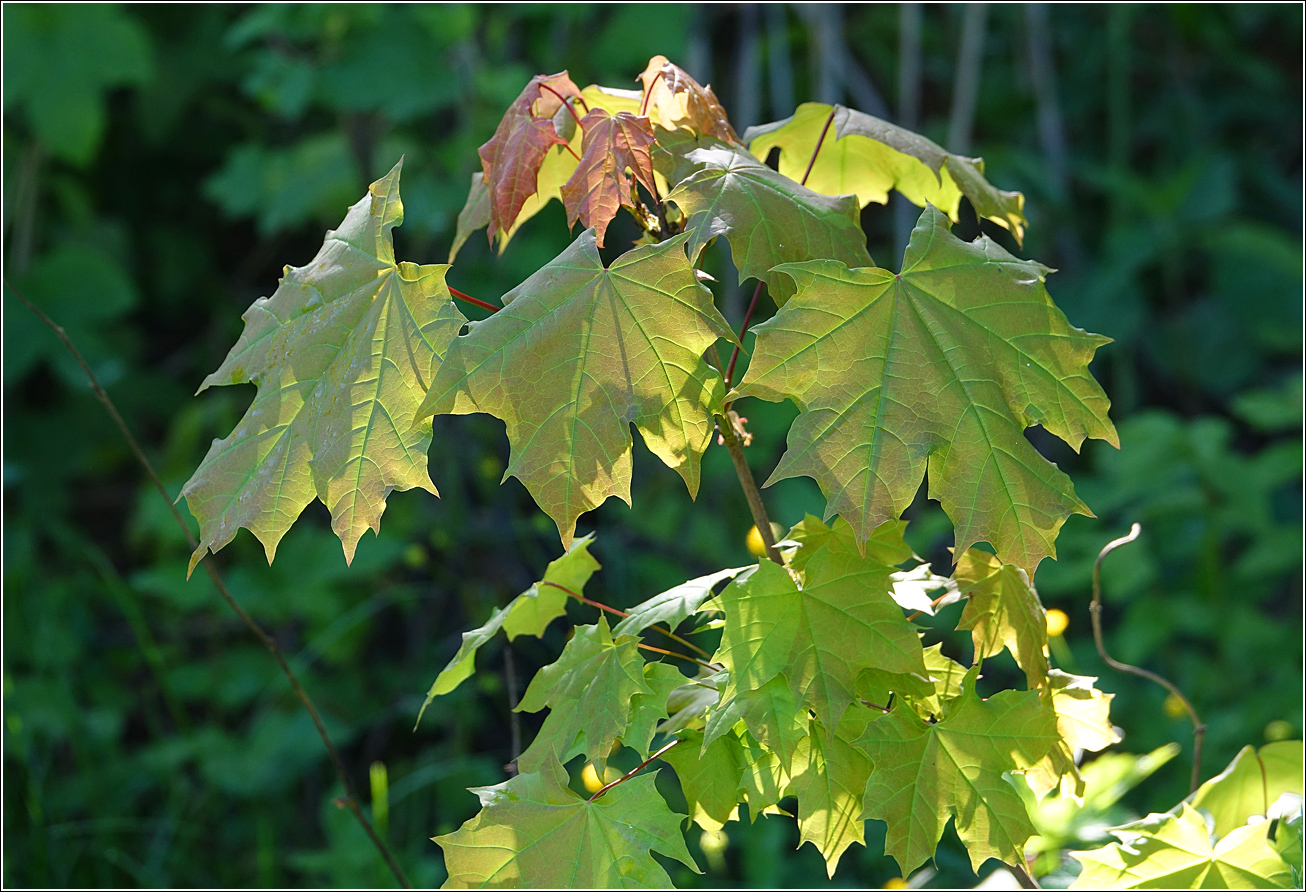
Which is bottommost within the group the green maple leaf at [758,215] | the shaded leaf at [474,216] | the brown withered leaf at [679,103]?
the shaded leaf at [474,216]

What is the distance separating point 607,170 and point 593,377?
15 centimetres

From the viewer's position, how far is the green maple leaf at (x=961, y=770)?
738 mm

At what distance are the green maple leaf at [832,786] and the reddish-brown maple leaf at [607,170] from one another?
386 mm

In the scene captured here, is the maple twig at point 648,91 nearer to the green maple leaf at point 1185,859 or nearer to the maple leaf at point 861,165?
the maple leaf at point 861,165

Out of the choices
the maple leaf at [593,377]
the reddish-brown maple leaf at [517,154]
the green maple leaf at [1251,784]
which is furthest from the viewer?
the green maple leaf at [1251,784]

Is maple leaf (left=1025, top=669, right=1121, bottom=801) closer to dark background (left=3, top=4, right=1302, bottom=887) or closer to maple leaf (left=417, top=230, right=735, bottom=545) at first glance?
maple leaf (left=417, top=230, right=735, bottom=545)

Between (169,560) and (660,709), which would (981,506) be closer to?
(660,709)

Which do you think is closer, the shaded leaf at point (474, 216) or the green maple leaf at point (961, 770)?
the green maple leaf at point (961, 770)

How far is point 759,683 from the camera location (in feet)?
2.26

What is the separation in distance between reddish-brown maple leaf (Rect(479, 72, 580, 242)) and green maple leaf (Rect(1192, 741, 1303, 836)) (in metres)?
0.81

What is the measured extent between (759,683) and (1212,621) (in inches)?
69.8

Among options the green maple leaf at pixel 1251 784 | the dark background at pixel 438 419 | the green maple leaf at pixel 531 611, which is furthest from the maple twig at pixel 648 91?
the dark background at pixel 438 419

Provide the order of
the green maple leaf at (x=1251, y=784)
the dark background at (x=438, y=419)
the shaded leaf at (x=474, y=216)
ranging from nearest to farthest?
the shaded leaf at (x=474, y=216) < the green maple leaf at (x=1251, y=784) < the dark background at (x=438, y=419)

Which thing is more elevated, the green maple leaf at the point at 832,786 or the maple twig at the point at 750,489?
the maple twig at the point at 750,489
